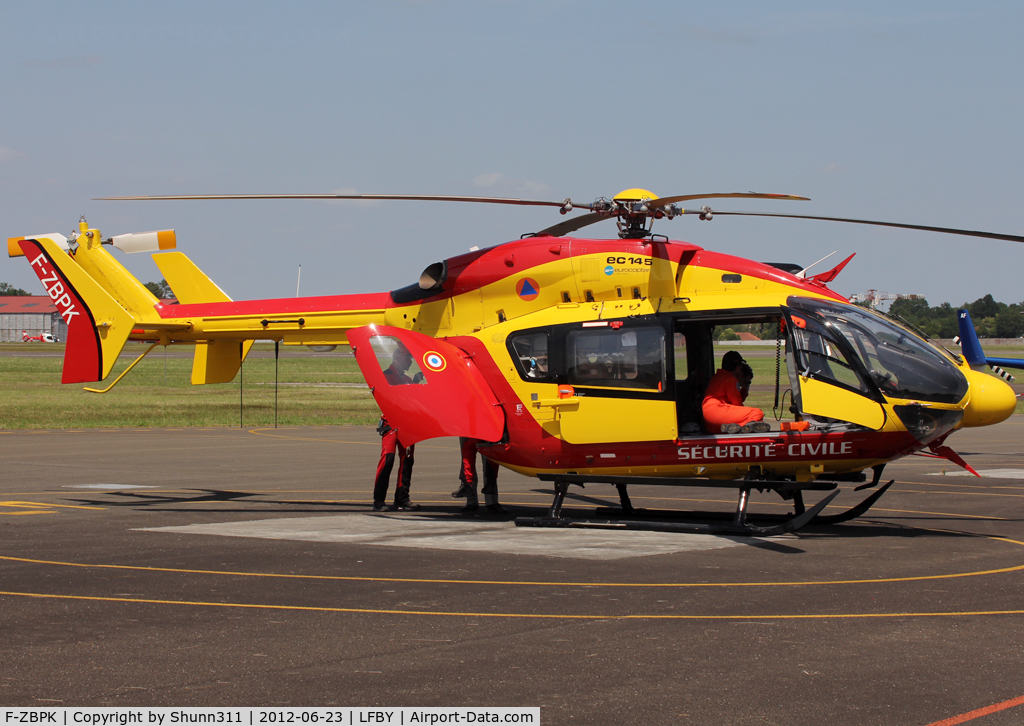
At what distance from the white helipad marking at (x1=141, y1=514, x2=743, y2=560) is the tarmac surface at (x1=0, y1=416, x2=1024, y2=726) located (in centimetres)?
8

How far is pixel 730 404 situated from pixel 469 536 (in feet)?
12.2

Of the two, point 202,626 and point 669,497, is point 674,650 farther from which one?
point 669,497

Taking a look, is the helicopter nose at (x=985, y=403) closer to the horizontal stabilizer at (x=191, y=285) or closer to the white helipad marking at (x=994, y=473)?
the white helipad marking at (x=994, y=473)

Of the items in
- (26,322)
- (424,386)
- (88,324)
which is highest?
(26,322)

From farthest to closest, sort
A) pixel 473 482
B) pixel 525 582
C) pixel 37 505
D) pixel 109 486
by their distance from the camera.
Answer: pixel 109 486
pixel 37 505
pixel 473 482
pixel 525 582

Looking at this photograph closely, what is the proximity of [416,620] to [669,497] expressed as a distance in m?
9.93

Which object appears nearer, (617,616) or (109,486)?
(617,616)

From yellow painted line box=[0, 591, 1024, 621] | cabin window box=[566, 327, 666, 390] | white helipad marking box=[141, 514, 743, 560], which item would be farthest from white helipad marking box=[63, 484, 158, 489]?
yellow painted line box=[0, 591, 1024, 621]

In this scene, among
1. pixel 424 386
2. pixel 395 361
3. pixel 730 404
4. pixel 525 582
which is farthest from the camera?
pixel 395 361

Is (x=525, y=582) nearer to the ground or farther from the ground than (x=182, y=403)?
nearer to the ground

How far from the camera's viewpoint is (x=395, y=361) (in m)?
14.3

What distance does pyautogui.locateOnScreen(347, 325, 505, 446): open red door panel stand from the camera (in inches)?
547

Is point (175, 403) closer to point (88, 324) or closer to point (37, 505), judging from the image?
point (88, 324)

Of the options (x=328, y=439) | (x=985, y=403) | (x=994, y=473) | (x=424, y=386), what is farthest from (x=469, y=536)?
(x=328, y=439)
